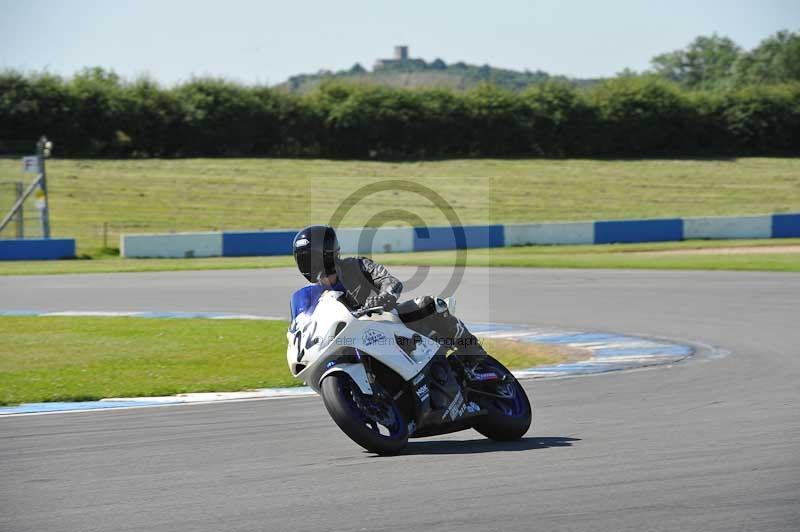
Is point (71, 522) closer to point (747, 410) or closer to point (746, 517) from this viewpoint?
point (746, 517)

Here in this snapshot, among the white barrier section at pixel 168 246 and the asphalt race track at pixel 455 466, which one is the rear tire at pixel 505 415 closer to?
the asphalt race track at pixel 455 466

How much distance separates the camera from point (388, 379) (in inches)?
284

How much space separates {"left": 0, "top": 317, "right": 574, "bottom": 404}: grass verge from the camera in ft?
35.6

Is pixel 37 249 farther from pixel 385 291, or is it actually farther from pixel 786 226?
pixel 385 291

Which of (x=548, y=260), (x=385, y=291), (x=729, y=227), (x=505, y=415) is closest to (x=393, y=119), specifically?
(x=729, y=227)

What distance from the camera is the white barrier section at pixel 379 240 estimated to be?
105ft

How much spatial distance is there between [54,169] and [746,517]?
43802mm

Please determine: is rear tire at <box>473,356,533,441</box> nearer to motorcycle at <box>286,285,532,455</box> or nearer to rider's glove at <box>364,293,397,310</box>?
motorcycle at <box>286,285,532,455</box>

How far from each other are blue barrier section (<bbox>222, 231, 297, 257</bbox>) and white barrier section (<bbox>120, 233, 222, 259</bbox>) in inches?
20.4

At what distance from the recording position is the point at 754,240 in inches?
1342

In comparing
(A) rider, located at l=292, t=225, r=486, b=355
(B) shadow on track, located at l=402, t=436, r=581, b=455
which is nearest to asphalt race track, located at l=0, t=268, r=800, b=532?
(B) shadow on track, located at l=402, t=436, r=581, b=455

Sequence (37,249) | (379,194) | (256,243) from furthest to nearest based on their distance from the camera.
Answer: (379,194) → (256,243) → (37,249)

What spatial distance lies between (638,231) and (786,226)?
443 cm

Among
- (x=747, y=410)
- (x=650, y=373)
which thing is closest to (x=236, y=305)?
(x=650, y=373)
